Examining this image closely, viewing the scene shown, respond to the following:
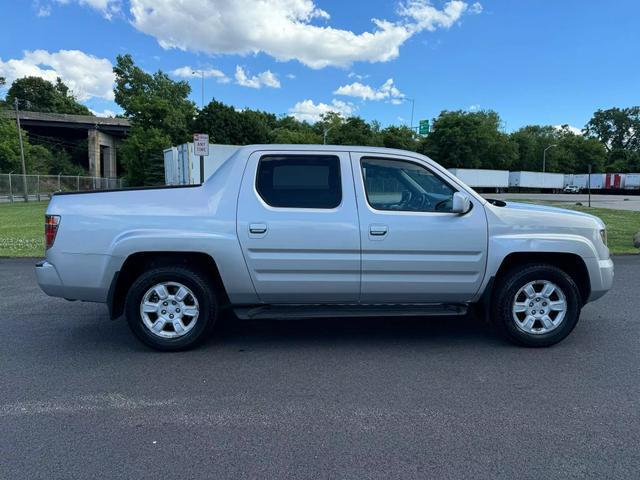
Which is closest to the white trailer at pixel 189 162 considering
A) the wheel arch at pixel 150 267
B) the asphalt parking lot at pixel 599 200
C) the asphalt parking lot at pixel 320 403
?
the wheel arch at pixel 150 267

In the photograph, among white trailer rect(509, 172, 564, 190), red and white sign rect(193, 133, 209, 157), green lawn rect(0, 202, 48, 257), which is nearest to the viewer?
green lawn rect(0, 202, 48, 257)

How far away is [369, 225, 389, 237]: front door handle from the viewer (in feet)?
14.4

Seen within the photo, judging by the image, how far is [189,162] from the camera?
765 inches

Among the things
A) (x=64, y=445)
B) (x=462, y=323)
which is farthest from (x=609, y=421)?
(x=64, y=445)

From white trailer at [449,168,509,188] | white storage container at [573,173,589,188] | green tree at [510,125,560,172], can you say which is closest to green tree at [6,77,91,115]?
white trailer at [449,168,509,188]

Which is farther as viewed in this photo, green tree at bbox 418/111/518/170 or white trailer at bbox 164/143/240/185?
green tree at bbox 418/111/518/170

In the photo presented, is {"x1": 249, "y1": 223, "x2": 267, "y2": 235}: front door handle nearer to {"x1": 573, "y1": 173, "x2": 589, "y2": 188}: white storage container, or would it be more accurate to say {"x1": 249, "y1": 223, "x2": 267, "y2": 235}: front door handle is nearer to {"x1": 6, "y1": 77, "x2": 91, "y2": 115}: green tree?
{"x1": 573, "y1": 173, "x2": 589, "y2": 188}: white storage container

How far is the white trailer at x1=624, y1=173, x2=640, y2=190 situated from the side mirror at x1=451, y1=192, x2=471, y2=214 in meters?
72.5

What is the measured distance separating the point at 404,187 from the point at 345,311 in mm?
1346

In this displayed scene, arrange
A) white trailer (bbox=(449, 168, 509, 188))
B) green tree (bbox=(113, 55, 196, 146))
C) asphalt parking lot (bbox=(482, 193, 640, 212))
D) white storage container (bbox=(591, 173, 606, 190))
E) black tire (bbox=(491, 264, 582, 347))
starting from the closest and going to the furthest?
black tire (bbox=(491, 264, 582, 347)) → asphalt parking lot (bbox=(482, 193, 640, 212)) → green tree (bbox=(113, 55, 196, 146)) → white trailer (bbox=(449, 168, 509, 188)) → white storage container (bbox=(591, 173, 606, 190))

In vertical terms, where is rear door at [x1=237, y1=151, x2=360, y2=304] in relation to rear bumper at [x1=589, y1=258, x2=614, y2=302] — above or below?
above

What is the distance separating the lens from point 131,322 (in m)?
4.41

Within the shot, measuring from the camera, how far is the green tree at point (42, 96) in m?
86.1

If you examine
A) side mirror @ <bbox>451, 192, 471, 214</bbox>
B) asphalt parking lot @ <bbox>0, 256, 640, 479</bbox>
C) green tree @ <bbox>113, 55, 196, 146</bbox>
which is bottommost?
asphalt parking lot @ <bbox>0, 256, 640, 479</bbox>
